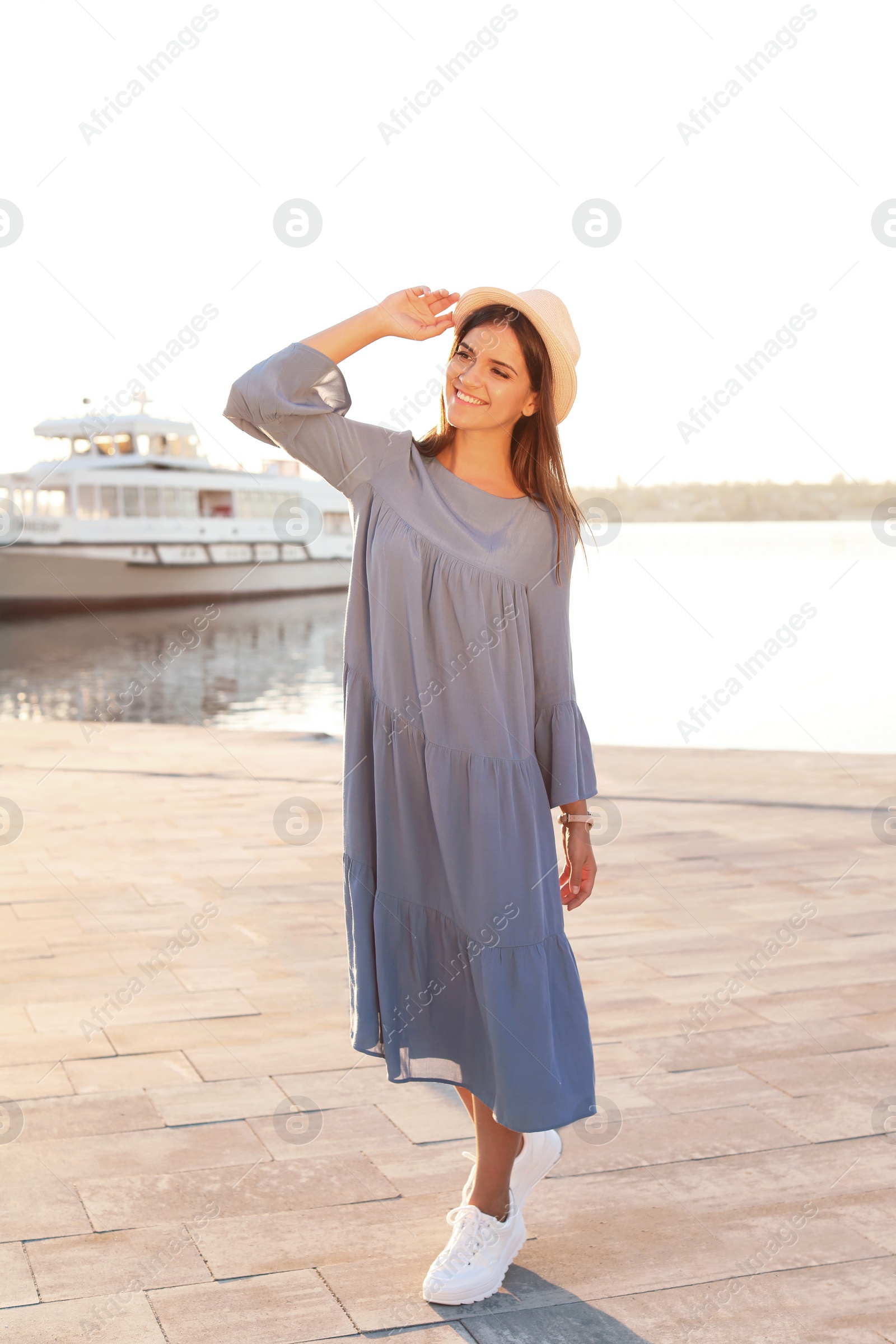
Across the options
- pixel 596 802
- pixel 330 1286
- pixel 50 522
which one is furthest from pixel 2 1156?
pixel 50 522

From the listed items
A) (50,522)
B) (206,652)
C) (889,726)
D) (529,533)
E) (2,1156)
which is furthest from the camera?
(50,522)

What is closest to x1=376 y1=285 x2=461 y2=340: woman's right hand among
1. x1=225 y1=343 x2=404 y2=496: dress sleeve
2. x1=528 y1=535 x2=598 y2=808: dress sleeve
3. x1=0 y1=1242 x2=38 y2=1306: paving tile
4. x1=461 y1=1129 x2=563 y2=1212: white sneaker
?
x1=225 y1=343 x2=404 y2=496: dress sleeve

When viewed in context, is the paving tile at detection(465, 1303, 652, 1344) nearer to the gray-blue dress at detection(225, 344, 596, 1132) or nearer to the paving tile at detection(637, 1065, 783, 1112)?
the gray-blue dress at detection(225, 344, 596, 1132)

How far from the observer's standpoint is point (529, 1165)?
1.94 m

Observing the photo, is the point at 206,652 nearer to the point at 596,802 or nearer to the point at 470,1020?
the point at 596,802

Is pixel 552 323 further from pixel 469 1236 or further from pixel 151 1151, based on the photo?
pixel 151 1151

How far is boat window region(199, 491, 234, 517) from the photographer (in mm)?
36406

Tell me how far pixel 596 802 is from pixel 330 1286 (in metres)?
3.76

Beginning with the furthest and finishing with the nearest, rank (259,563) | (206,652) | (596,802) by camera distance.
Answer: (259,563) → (206,652) → (596,802)

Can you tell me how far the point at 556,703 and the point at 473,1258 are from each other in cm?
81

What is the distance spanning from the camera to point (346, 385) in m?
1.87

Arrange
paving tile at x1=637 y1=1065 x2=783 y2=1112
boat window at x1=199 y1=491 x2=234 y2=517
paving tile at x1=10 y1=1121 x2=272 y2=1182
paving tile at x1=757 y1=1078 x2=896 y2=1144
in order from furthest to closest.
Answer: boat window at x1=199 y1=491 x2=234 y2=517, paving tile at x1=637 y1=1065 x2=783 y2=1112, paving tile at x1=757 y1=1078 x2=896 y2=1144, paving tile at x1=10 y1=1121 x2=272 y2=1182

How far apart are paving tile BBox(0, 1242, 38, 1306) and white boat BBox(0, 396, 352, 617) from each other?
32060 millimetres

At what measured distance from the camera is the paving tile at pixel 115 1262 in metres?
1.86
